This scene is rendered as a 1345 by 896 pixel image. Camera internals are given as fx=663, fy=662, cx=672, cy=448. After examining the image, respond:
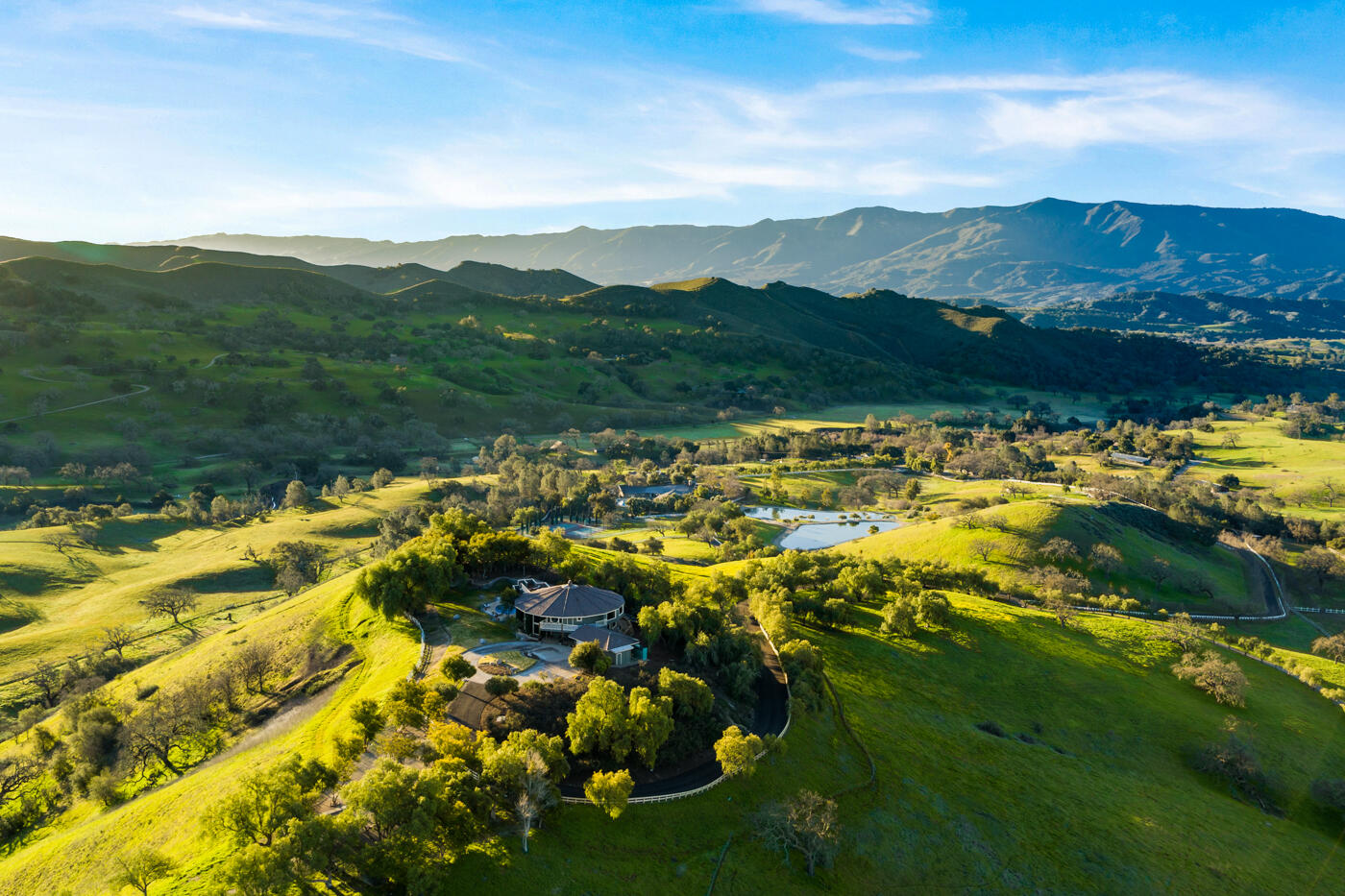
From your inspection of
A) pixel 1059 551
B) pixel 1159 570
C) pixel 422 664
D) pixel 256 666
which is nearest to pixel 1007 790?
pixel 422 664

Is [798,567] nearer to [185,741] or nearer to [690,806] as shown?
[690,806]

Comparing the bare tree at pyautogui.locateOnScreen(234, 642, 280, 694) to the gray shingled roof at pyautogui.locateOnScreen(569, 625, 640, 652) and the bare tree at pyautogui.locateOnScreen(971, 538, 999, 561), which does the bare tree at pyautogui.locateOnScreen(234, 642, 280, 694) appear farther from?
the bare tree at pyautogui.locateOnScreen(971, 538, 999, 561)

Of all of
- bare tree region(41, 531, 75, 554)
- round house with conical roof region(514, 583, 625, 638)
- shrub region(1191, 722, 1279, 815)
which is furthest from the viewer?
bare tree region(41, 531, 75, 554)

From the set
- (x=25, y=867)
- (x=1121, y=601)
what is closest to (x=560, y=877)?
(x=25, y=867)

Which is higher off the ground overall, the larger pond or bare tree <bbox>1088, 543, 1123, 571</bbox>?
bare tree <bbox>1088, 543, 1123, 571</bbox>

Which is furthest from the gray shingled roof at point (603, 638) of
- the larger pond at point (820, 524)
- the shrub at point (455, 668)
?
the larger pond at point (820, 524)

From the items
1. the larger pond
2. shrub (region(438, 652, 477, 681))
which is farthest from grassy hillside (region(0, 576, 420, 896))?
the larger pond
